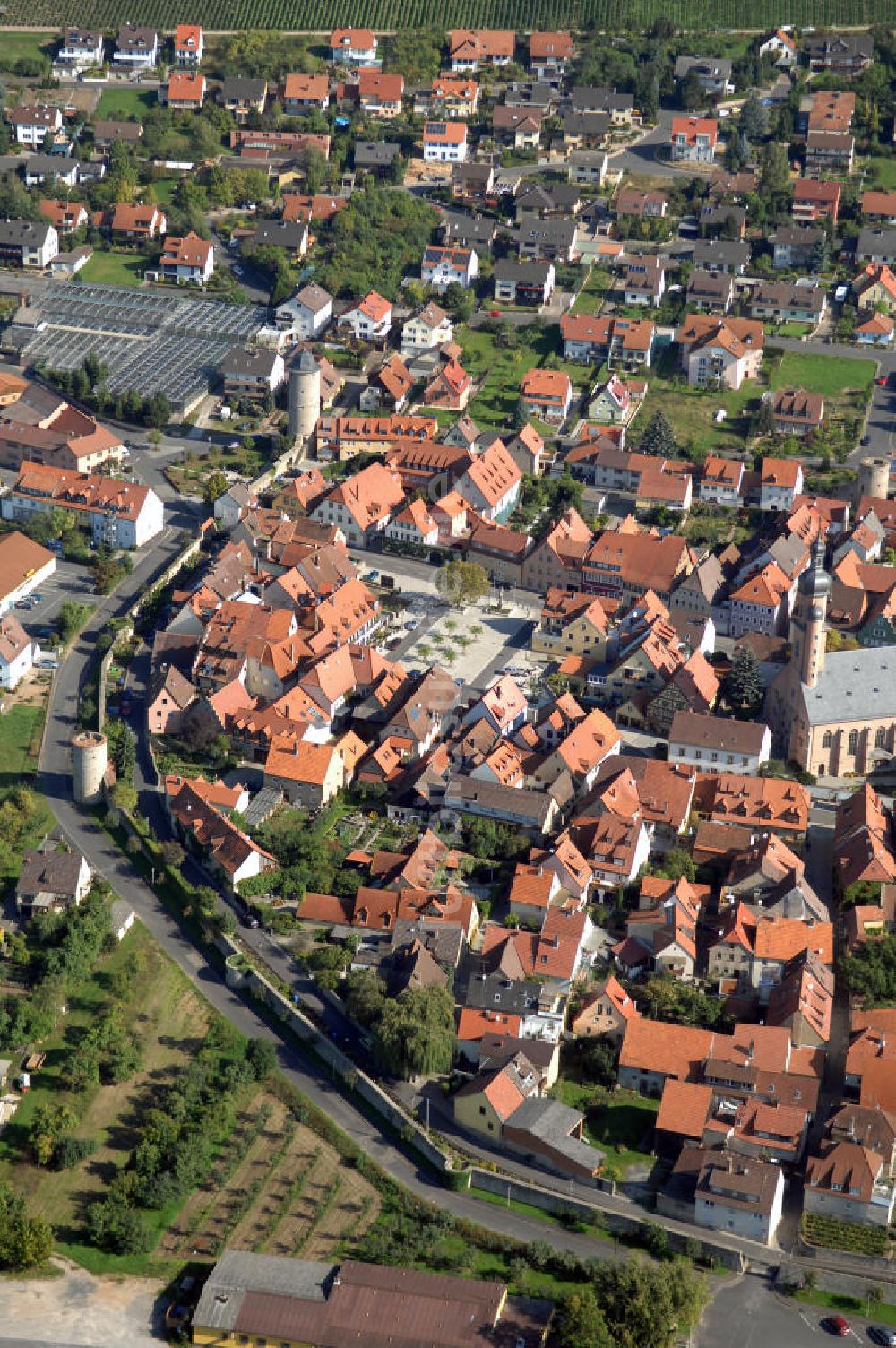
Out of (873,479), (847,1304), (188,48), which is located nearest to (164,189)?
(188,48)

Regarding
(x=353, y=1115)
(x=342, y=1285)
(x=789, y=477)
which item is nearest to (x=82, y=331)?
(x=789, y=477)

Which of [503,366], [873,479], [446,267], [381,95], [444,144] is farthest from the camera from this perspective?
[381,95]

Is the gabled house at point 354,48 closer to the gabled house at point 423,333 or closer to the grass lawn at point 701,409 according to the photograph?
the gabled house at point 423,333

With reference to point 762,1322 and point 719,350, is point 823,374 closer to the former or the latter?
point 719,350

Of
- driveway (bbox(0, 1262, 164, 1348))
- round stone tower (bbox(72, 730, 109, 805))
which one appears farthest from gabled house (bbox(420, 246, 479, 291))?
driveway (bbox(0, 1262, 164, 1348))

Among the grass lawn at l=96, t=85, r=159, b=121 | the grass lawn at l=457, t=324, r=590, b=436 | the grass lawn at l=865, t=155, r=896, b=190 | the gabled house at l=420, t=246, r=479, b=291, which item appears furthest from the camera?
the grass lawn at l=96, t=85, r=159, b=121

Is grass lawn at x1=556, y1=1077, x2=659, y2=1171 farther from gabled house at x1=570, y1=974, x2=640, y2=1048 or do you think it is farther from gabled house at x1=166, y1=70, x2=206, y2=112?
gabled house at x1=166, y1=70, x2=206, y2=112
